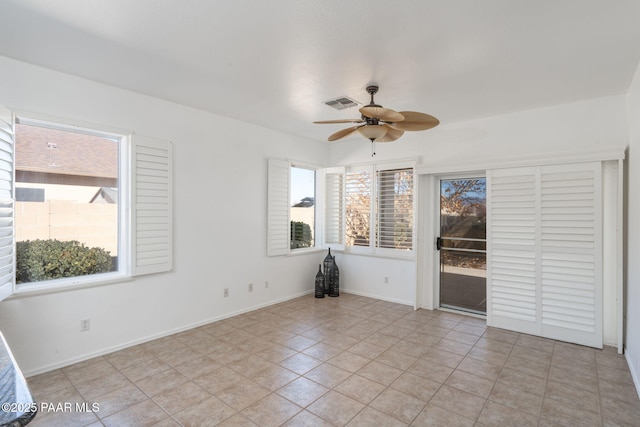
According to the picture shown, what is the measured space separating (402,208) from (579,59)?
2890 millimetres

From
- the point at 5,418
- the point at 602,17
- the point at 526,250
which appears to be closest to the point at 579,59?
the point at 602,17

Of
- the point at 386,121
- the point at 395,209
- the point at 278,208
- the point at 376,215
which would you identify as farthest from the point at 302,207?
the point at 386,121

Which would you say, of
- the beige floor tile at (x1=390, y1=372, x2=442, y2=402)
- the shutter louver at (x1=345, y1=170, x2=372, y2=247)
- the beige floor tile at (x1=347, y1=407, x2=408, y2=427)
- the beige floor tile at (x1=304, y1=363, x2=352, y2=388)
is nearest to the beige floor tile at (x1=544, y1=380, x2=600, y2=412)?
the beige floor tile at (x1=390, y1=372, x2=442, y2=402)

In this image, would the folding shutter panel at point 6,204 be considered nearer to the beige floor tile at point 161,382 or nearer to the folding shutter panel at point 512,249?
the beige floor tile at point 161,382

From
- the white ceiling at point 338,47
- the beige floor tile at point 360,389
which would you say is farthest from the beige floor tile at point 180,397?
the white ceiling at point 338,47

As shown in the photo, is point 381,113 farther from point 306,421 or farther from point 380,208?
point 380,208

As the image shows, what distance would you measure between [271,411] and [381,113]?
253 centimetres

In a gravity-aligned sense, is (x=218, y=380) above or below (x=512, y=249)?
below

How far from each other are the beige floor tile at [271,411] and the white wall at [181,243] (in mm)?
1891

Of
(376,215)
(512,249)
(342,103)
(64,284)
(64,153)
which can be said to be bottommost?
(64,284)

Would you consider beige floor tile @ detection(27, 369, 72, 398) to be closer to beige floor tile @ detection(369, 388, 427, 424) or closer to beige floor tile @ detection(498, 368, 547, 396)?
beige floor tile @ detection(369, 388, 427, 424)

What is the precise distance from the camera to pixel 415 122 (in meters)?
3.06

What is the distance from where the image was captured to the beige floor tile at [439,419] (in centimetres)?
232

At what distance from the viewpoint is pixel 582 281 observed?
3.68m
